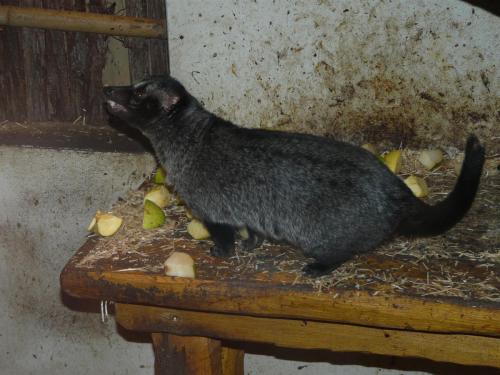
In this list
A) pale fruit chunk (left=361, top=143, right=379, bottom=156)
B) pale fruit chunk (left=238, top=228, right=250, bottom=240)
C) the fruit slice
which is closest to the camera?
pale fruit chunk (left=238, top=228, right=250, bottom=240)

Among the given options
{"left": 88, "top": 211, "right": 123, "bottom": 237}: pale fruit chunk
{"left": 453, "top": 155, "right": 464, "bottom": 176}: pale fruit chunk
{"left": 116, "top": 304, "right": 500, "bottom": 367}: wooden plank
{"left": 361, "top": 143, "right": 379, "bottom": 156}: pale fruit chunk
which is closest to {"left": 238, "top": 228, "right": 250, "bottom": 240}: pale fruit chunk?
{"left": 116, "top": 304, "right": 500, "bottom": 367}: wooden plank

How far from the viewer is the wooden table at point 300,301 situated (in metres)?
3.11

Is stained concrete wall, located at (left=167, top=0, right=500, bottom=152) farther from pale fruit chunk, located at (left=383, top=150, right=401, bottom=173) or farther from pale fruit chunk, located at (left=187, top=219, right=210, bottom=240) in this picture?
pale fruit chunk, located at (left=187, top=219, right=210, bottom=240)

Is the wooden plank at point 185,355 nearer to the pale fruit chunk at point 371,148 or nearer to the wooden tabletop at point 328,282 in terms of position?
the wooden tabletop at point 328,282

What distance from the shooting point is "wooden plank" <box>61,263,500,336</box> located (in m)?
3.04

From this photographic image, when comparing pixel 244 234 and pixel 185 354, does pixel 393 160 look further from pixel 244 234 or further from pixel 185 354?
pixel 185 354

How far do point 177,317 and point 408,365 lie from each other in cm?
232

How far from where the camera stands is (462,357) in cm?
319

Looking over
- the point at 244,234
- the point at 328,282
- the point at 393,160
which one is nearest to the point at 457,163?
the point at 393,160

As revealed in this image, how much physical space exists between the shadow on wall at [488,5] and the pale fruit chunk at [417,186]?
1.09 meters

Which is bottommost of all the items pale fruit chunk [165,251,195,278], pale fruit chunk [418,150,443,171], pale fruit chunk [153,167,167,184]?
pale fruit chunk [165,251,195,278]

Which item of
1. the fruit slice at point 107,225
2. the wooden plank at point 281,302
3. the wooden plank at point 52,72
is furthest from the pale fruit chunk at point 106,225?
the wooden plank at point 52,72

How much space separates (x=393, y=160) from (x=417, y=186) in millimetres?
306

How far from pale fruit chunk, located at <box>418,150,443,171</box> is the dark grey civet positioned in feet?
3.87
